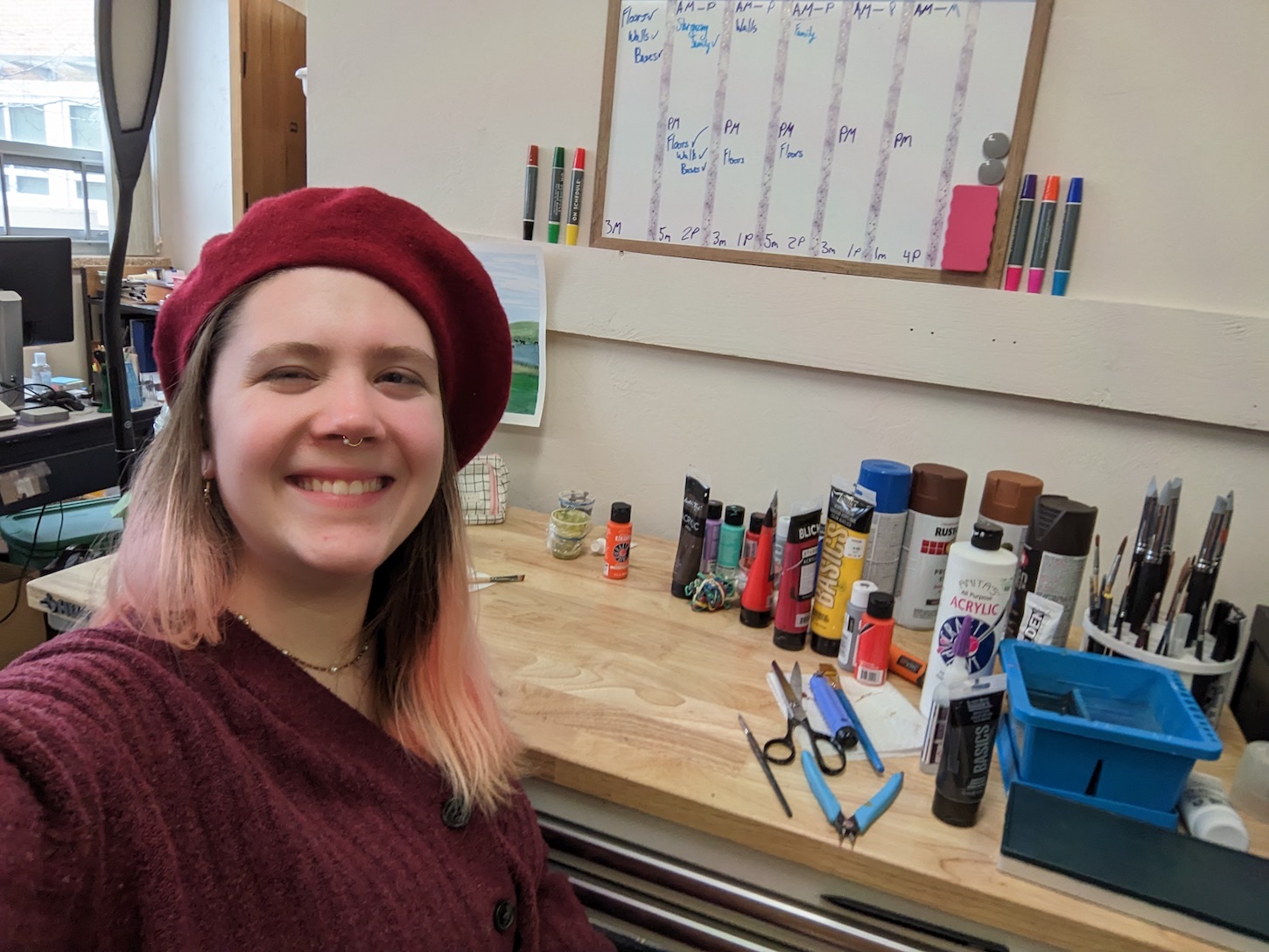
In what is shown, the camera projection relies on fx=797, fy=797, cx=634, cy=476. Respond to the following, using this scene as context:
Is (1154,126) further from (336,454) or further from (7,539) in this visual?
(7,539)

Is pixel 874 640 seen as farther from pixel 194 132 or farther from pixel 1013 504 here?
pixel 194 132

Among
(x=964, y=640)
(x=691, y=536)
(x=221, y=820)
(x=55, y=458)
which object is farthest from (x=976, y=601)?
(x=55, y=458)

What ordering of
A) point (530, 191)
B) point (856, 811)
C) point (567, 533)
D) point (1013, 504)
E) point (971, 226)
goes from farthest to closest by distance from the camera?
point (530, 191) < point (567, 533) < point (971, 226) < point (1013, 504) < point (856, 811)

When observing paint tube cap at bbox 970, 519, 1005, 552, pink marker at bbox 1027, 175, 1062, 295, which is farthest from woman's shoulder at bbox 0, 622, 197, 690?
pink marker at bbox 1027, 175, 1062, 295

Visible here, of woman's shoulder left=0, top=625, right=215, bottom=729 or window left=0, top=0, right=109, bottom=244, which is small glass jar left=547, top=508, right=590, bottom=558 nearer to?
woman's shoulder left=0, top=625, right=215, bottom=729

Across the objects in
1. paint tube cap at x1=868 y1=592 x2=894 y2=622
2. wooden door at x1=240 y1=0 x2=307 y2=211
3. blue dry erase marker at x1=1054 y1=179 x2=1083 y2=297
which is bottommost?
paint tube cap at x1=868 y1=592 x2=894 y2=622

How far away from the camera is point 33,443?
7.22 feet

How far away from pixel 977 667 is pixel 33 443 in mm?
2445

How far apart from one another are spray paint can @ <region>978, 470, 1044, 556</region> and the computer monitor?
2.61 m

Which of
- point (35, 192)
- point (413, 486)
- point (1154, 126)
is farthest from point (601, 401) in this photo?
point (35, 192)

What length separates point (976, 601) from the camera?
886mm

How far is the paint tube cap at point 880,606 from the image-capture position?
3.17 feet

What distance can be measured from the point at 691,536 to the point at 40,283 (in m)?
2.26

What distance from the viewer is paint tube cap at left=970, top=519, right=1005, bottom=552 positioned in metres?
0.89
